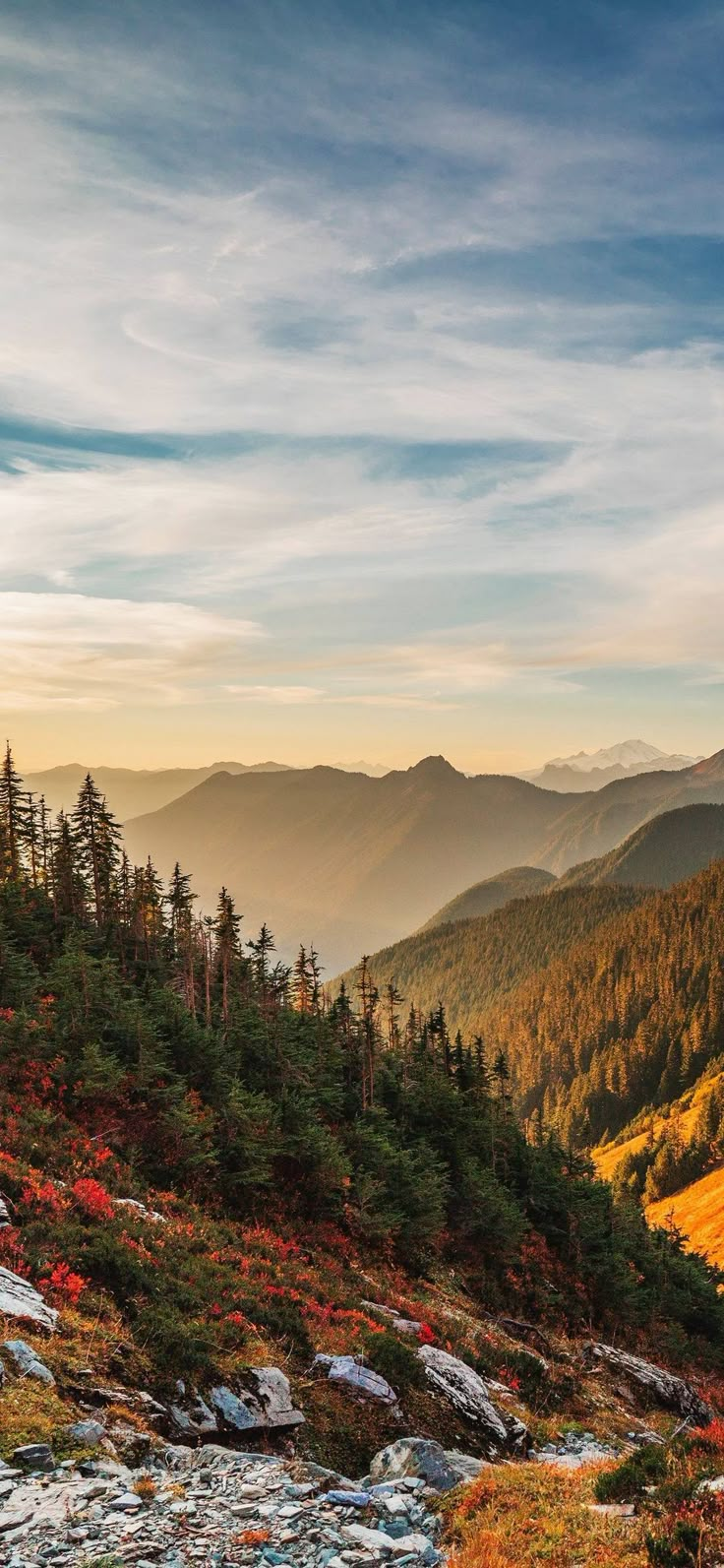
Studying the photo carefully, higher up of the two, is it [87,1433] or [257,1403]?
[87,1433]

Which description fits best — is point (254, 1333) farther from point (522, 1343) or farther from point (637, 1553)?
point (522, 1343)

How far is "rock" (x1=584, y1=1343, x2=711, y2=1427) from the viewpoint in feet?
110

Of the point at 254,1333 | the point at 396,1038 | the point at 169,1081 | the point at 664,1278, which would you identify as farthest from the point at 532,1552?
the point at 396,1038

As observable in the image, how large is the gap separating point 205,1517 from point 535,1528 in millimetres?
4509

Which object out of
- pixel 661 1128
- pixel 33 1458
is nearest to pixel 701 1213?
pixel 661 1128

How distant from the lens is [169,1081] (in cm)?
3353

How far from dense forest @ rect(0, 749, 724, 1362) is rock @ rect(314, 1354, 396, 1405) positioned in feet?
8.51

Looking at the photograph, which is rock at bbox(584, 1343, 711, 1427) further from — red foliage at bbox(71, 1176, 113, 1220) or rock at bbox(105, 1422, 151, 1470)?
rock at bbox(105, 1422, 151, 1470)

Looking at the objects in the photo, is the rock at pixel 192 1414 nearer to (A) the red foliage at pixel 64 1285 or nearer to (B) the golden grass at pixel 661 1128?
(A) the red foliage at pixel 64 1285

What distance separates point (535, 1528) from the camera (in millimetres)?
10445

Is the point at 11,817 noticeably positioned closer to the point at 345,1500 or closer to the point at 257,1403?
the point at 257,1403

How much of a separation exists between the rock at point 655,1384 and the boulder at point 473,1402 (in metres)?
17.5

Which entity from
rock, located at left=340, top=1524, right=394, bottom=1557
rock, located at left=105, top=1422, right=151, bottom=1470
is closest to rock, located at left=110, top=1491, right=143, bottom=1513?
rock, located at left=105, top=1422, right=151, bottom=1470

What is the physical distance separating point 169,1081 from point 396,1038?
1991 inches
